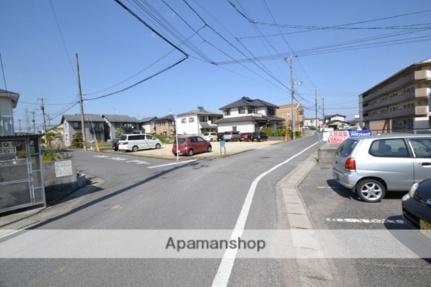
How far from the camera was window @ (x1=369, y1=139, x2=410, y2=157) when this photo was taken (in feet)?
22.0

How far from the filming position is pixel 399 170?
21.6ft

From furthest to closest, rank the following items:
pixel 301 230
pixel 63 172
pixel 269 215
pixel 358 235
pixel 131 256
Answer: pixel 63 172, pixel 269 215, pixel 301 230, pixel 358 235, pixel 131 256

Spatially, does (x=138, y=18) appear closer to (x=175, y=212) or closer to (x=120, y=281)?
(x=175, y=212)

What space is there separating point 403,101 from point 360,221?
50404 mm

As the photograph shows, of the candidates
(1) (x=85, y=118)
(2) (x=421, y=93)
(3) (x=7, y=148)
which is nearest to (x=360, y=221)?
(3) (x=7, y=148)

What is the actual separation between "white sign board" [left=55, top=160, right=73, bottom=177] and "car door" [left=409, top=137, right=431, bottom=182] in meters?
10.6

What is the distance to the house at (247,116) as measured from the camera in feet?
174

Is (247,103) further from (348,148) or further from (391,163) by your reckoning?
(391,163)

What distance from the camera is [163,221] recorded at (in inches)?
231

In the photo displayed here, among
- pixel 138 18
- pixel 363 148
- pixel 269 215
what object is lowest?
pixel 269 215

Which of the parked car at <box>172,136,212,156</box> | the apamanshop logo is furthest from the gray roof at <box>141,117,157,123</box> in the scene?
the apamanshop logo

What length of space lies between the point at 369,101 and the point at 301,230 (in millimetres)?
77580

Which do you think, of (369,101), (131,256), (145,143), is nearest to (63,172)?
(131,256)

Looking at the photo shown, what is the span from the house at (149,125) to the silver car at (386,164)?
7228cm
